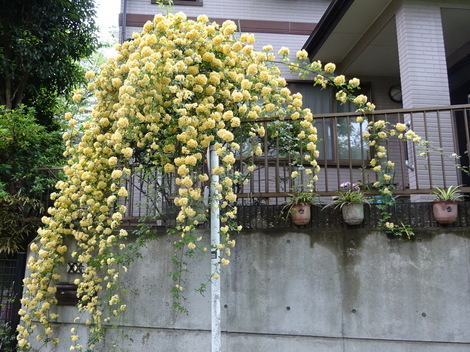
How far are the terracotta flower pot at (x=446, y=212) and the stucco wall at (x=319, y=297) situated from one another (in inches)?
6.2

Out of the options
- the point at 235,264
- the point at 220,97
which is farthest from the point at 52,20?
the point at 235,264

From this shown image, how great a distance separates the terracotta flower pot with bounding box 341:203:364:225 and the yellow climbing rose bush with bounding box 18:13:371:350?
1.45 ft

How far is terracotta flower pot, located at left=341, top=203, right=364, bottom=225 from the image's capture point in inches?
149

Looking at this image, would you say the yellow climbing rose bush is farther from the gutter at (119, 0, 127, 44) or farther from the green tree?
the gutter at (119, 0, 127, 44)

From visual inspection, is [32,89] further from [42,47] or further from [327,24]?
[327,24]

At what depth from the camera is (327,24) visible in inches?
251

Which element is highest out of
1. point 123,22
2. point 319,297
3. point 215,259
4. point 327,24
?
point 123,22

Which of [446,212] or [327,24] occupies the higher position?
[327,24]

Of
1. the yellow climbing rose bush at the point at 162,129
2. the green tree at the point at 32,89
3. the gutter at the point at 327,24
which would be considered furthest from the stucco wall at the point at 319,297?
the gutter at the point at 327,24

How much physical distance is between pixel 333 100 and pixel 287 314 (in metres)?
5.04

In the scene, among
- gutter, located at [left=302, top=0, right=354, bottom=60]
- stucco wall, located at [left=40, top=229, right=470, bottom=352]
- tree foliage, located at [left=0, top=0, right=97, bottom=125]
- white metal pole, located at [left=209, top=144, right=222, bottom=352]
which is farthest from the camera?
tree foliage, located at [left=0, top=0, right=97, bottom=125]

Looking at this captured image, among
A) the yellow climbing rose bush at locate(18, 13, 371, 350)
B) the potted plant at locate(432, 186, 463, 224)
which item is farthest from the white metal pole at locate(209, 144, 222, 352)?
the potted plant at locate(432, 186, 463, 224)

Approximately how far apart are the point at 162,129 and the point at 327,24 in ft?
13.6

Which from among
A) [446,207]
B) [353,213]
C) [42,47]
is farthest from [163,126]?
[42,47]
